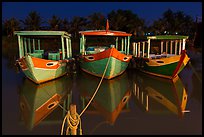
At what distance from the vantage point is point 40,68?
32.4ft

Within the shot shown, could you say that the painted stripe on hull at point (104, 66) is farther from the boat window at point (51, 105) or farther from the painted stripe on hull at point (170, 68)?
the boat window at point (51, 105)

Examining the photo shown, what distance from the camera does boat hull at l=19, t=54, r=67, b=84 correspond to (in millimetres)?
9602

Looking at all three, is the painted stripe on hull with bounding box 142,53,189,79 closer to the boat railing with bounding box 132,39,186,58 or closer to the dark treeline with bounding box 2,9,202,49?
the boat railing with bounding box 132,39,186,58

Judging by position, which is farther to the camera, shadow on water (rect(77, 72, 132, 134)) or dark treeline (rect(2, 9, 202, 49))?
dark treeline (rect(2, 9, 202, 49))

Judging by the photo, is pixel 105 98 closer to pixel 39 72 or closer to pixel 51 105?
pixel 51 105

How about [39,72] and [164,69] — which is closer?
[39,72]

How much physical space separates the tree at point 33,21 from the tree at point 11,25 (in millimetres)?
1507

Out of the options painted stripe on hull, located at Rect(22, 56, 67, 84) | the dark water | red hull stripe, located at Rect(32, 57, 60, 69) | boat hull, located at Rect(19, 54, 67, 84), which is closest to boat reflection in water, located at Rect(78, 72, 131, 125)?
the dark water

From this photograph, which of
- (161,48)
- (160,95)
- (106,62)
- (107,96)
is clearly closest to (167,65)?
(160,95)

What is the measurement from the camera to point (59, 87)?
398 inches

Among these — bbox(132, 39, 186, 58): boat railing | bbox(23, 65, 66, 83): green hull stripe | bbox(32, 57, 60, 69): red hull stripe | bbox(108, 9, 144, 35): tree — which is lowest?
bbox(23, 65, 66, 83): green hull stripe

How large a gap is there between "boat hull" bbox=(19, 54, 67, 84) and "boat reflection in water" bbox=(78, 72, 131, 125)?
55.3 inches

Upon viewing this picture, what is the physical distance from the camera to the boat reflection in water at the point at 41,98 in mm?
6712

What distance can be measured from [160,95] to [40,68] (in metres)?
5.10
